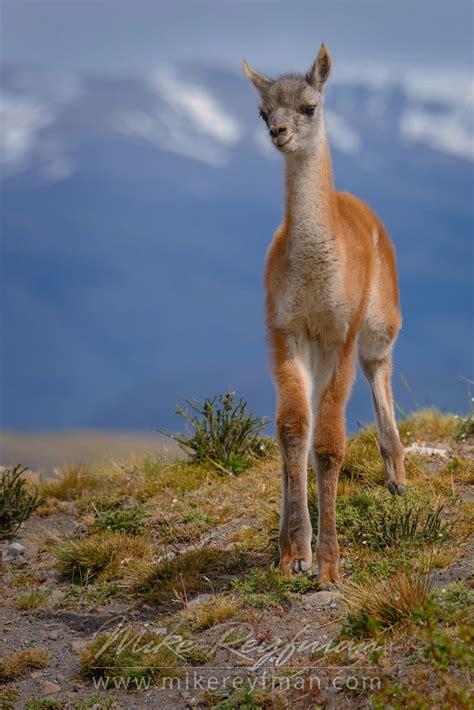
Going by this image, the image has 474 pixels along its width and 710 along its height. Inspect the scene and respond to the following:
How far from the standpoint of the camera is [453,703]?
4.36 m

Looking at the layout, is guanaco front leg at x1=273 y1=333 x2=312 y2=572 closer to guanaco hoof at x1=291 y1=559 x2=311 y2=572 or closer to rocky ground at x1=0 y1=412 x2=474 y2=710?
guanaco hoof at x1=291 y1=559 x2=311 y2=572

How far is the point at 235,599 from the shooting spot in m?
6.71

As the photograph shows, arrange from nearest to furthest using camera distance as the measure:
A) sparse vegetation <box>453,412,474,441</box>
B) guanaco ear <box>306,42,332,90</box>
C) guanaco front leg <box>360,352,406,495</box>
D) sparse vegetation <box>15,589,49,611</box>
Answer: guanaco ear <box>306,42,332,90</box>
sparse vegetation <box>15,589,49,611</box>
guanaco front leg <box>360,352,406,495</box>
sparse vegetation <box>453,412,474,441</box>

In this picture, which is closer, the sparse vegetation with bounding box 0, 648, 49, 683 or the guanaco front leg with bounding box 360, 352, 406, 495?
the sparse vegetation with bounding box 0, 648, 49, 683

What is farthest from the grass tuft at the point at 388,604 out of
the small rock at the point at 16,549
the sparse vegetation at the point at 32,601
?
the small rock at the point at 16,549

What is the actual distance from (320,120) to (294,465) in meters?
2.67

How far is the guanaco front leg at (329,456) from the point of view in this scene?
21.8ft

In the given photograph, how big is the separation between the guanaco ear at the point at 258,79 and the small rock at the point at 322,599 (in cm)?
382

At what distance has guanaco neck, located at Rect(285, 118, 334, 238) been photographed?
6.89 m

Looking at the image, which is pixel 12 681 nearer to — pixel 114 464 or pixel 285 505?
pixel 285 505

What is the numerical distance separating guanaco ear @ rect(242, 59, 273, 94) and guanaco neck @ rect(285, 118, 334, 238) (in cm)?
58

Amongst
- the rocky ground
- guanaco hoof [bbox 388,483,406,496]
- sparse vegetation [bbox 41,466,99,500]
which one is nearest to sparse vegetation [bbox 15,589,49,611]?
the rocky ground

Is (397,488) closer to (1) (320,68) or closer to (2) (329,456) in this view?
(2) (329,456)

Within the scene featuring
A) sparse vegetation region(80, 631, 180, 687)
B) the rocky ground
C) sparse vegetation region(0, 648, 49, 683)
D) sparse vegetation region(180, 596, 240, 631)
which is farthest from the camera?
sparse vegetation region(180, 596, 240, 631)
